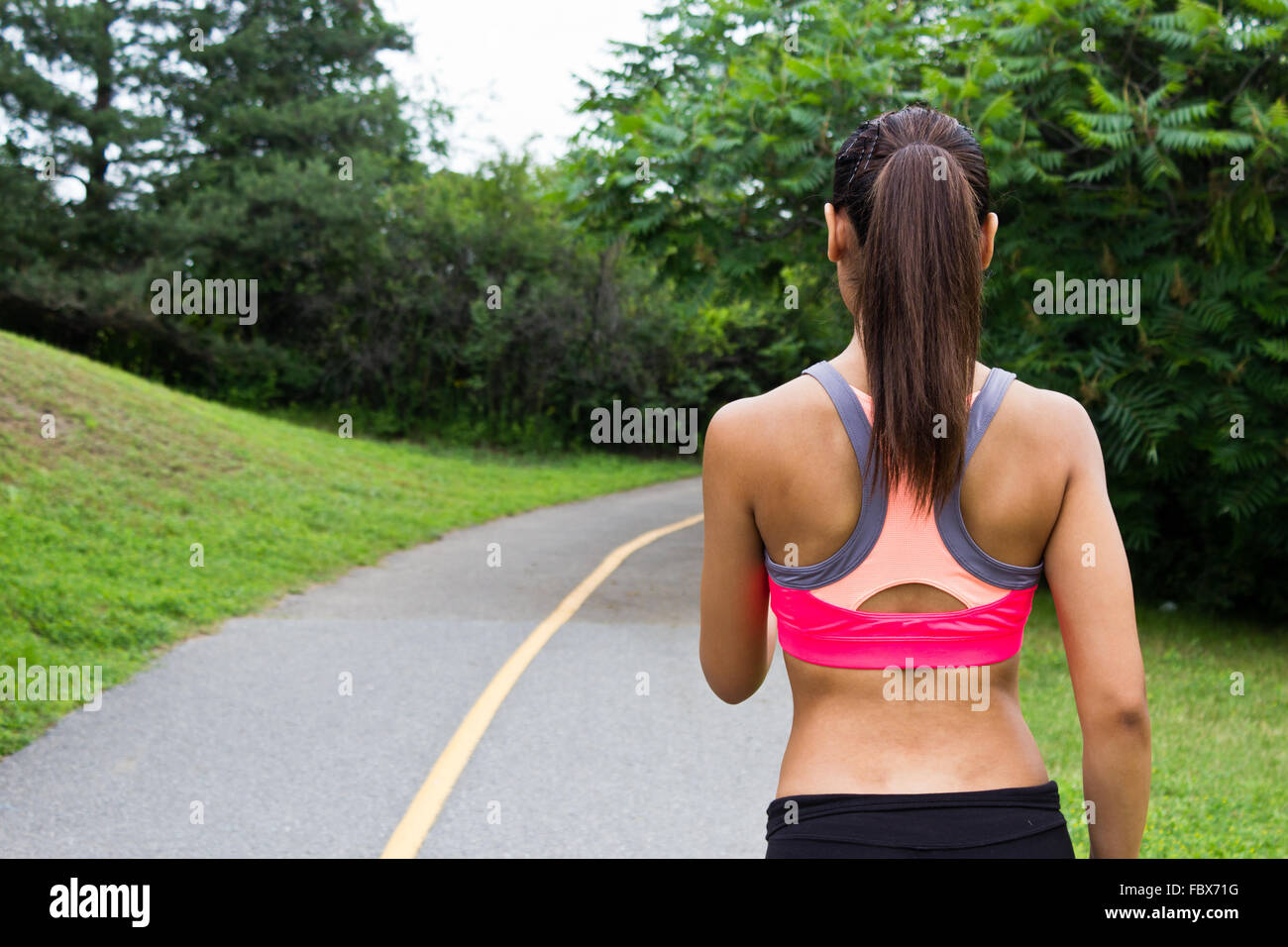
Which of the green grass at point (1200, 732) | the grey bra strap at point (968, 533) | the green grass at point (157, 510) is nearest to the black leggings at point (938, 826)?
the grey bra strap at point (968, 533)

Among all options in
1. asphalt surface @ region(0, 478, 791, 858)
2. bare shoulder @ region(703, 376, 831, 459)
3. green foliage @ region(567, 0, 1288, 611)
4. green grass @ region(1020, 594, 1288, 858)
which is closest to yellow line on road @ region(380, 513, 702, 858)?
asphalt surface @ region(0, 478, 791, 858)

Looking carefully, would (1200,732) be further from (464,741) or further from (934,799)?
(934,799)

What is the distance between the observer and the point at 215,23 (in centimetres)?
3328

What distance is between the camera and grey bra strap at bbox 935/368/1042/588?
1704mm

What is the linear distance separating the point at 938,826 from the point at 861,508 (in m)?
0.47

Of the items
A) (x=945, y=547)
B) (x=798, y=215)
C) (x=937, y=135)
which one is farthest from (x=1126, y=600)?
(x=798, y=215)

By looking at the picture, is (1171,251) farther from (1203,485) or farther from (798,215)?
(798,215)

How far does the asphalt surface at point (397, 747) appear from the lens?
4.91 meters

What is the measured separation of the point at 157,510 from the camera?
13.2 meters

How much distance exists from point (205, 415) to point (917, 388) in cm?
1986

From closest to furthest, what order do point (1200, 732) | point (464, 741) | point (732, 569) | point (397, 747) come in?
point (732, 569)
point (397, 747)
point (464, 741)
point (1200, 732)

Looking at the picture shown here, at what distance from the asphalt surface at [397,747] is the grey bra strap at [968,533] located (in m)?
3.34

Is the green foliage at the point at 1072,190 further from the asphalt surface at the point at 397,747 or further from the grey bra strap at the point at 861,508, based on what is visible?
the grey bra strap at the point at 861,508

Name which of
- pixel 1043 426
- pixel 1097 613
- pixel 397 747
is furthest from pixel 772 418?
pixel 397 747
